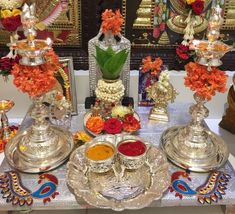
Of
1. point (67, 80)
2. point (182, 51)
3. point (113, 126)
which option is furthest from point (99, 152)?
point (182, 51)

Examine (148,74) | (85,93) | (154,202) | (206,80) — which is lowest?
(154,202)

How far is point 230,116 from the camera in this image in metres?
1.30

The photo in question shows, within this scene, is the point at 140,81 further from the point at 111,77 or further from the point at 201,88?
the point at 201,88

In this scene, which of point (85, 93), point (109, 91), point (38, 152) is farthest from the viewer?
point (85, 93)

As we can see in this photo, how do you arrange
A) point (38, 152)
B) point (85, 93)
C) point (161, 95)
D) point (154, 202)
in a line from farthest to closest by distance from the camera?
1. point (85, 93)
2. point (161, 95)
3. point (38, 152)
4. point (154, 202)

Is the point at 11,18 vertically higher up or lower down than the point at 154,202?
higher up

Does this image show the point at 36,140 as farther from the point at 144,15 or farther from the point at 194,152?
the point at 144,15

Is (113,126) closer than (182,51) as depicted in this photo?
Yes

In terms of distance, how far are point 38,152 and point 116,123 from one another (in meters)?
0.28

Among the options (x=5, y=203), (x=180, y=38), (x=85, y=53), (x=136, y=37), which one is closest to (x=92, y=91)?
(x=85, y=53)

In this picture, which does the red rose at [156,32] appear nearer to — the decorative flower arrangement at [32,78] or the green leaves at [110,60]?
the green leaves at [110,60]

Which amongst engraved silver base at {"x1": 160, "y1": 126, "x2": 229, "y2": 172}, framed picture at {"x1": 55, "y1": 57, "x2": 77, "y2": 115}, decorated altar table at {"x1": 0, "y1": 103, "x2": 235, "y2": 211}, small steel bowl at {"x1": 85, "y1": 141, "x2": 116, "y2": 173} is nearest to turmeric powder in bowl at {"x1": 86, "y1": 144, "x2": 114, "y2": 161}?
small steel bowl at {"x1": 85, "y1": 141, "x2": 116, "y2": 173}

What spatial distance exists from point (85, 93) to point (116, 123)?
321 mm

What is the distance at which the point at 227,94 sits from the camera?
4.52 feet
